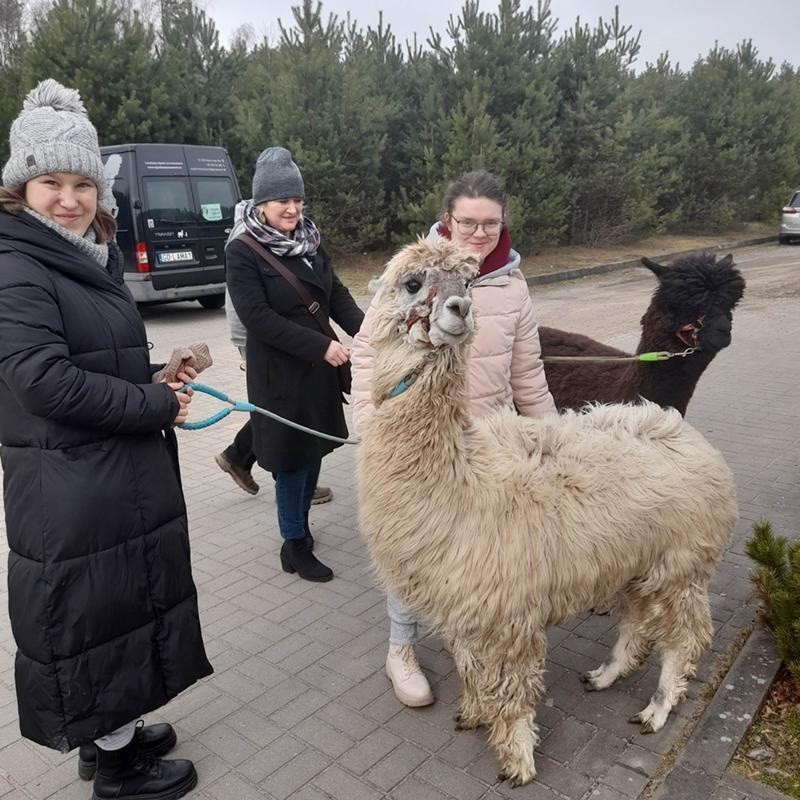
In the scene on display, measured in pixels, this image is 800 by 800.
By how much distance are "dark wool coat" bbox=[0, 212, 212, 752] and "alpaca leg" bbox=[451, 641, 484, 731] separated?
3.53 feet

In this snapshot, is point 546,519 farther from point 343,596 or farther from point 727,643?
point 343,596

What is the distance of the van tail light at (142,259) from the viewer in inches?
458

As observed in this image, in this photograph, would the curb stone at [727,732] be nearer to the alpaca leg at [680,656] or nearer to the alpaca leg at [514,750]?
the alpaca leg at [680,656]

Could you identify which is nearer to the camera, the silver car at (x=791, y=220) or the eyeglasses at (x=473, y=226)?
the eyeglasses at (x=473, y=226)

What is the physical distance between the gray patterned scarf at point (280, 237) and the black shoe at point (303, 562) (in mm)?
1643

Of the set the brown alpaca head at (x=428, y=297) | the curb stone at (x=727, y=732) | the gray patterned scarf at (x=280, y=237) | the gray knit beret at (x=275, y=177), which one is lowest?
the curb stone at (x=727, y=732)

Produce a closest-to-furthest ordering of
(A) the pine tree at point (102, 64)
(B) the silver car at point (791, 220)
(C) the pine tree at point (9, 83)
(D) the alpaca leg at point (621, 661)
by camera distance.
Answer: (D) the alpaca leg at point (621, 661)
(A) the pine tree at point (102, 64)
(C) the pine tree at point (9, 83)
(B) the silver car at point (791, 220)

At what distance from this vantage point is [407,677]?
3.00m

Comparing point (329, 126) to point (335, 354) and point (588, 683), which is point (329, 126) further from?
point (588, 683)

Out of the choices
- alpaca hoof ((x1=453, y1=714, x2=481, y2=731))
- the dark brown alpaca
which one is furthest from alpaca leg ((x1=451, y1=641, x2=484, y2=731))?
the dark brown alpaca

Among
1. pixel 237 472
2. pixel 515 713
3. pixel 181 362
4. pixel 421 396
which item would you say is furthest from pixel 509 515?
pixel 237 472

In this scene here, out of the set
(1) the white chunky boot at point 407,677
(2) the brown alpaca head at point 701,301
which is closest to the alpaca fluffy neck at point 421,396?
(1) the white chunky boot at point 407,677

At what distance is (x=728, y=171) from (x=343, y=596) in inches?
952

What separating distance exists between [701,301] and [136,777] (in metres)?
3.44
